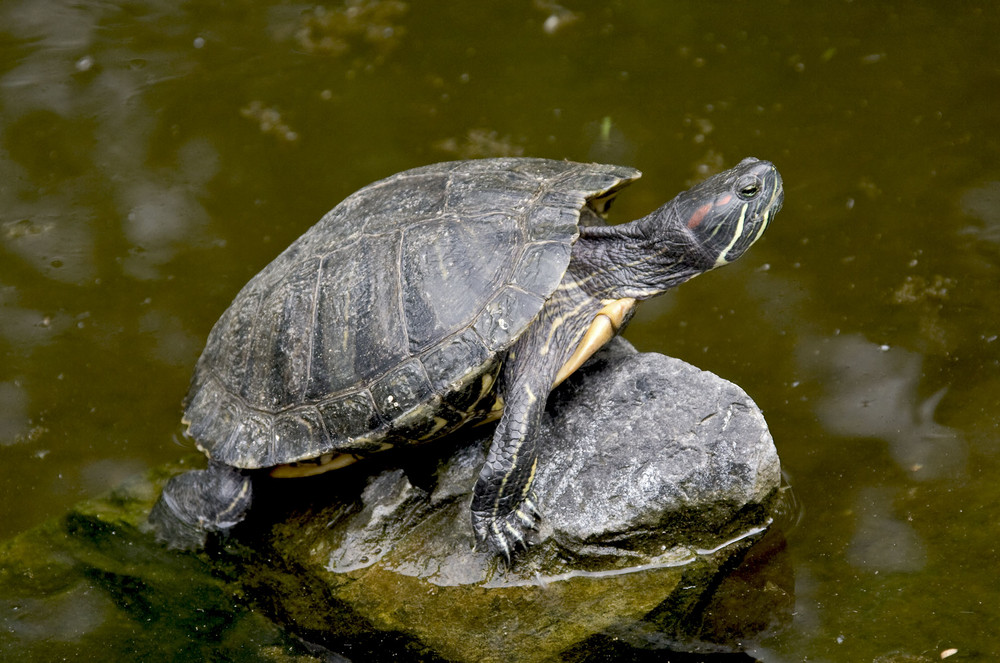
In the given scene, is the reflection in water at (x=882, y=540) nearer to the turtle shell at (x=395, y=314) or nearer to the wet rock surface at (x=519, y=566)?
the wet rock surface at (x=519, y=566)

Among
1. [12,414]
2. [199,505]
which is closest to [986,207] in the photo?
[199,505]

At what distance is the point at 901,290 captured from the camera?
218 inches

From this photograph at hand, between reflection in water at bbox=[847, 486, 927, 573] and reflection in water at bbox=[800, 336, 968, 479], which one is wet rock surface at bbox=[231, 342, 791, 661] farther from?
reflection in water at bbox=[800, 336, 968, 479]

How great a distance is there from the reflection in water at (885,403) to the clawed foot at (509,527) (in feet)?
6.39

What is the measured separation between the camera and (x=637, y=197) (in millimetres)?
6473

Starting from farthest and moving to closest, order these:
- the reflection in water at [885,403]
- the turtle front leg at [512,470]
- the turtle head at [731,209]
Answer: the reflection in water at [885,403] < the turtle head at [731,209] < the turtle front leg at [512,470]

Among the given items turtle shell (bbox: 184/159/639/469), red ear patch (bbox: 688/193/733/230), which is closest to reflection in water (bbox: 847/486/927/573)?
Answer: red ear patch (bbox: 688/193/733/230)

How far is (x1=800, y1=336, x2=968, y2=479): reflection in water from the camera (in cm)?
454

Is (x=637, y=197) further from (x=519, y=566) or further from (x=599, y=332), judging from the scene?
(x=519, y=566)

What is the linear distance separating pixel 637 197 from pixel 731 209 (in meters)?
2.15

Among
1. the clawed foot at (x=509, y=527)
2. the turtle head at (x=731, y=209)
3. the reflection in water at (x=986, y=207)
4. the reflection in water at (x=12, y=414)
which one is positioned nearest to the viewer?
the clawed foot at (x=509, y=527)

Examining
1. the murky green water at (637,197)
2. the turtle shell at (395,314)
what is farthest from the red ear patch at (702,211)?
the murky green water at (637,197)

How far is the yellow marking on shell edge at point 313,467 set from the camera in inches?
173

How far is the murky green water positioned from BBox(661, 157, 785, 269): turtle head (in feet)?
3.90
